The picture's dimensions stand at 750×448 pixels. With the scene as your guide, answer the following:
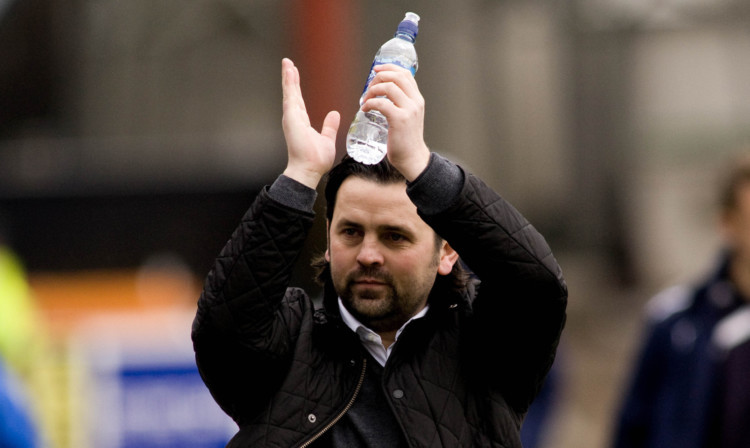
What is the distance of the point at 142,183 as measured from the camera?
9.68 metres

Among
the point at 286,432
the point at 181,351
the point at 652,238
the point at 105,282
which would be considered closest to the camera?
the point at 286,432

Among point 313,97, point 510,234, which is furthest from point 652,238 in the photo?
point 510,234

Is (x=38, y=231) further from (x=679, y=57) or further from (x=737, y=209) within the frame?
(x=679, y=57)

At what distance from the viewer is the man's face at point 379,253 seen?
2723 millimetres

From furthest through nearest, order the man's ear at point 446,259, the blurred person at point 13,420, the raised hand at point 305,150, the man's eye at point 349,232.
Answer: the blurred person at point 13,420, the man's ear at point 446,259, the man's eye at point 349,232, the raised hand at point 305,150

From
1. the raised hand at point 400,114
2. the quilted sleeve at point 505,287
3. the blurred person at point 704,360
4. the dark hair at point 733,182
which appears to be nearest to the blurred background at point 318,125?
the blurred person at point 704,360

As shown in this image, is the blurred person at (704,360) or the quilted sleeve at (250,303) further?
the blurred person at (704,360)

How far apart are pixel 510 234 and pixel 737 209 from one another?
2575 mm

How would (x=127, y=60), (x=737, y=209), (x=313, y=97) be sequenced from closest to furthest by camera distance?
(x=737, y=209)
(x=313, y=97)
(x=127, y=60)

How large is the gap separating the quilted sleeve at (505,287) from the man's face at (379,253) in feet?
0.47

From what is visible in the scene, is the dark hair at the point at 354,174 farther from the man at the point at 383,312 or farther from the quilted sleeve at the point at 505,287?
the quilted sleeve at the point at 505,287

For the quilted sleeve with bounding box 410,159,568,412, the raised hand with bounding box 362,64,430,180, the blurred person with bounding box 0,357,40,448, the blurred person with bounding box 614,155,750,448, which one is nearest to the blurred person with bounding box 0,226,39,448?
the blurred person with bounding box 0,357,40,448

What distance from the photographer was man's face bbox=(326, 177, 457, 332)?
2.72m

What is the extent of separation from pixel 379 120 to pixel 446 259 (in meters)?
0.35
